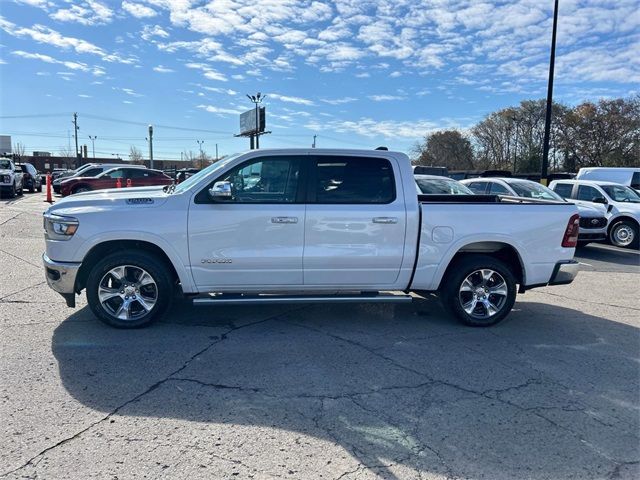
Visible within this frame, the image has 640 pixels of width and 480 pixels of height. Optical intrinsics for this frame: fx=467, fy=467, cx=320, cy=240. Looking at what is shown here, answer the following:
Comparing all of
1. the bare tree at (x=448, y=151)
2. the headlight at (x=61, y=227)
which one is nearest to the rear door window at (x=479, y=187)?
the headlight at (x=61, y=227)

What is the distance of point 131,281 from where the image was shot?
4.96m

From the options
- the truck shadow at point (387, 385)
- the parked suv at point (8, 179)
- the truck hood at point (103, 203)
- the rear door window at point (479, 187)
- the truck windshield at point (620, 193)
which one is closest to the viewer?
the truck shadow at point (387, 385)

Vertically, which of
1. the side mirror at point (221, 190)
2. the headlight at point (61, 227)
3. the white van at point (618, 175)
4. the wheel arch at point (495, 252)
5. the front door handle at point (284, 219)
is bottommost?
the wheel arch at point (495, 252)

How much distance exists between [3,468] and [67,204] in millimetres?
2940

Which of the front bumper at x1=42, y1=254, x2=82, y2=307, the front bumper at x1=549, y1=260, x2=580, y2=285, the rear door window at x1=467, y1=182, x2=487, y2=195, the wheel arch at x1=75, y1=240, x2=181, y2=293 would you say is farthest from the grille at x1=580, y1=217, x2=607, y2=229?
the front bumper at x1=42, y1=254, x2=82, y2=307

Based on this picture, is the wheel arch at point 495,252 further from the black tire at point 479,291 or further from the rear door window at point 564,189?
the rear door window at point 564,189

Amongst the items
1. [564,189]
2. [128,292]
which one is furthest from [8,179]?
[564,189]

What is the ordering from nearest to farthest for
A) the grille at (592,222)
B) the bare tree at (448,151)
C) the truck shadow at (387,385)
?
the truck shadow at (387,385), the grille at (592,222), the bare tree at (448,151)

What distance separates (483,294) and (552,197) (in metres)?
7.30

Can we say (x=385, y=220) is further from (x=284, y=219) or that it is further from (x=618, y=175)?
(x=618, y=175)

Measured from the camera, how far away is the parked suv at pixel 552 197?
11.4 metres

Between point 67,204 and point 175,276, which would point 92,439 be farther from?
point 67,204

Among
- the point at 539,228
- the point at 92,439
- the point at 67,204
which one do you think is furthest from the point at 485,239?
the point at 67,204

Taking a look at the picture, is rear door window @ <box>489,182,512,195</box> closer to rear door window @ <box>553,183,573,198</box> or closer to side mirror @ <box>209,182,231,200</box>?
rear door window @ <box>553,183,573,198</box>
